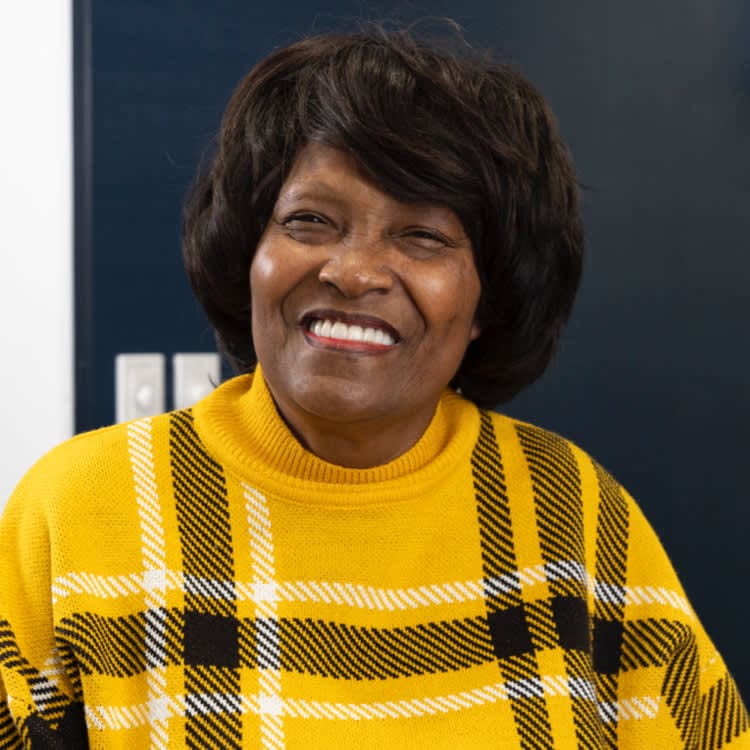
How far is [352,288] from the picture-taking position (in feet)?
3.72

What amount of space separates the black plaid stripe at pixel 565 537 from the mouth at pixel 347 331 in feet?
1.13

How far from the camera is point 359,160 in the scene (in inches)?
44.7

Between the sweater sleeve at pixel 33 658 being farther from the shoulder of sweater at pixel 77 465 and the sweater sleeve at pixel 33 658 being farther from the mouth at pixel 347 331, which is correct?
the mouth at pixel 347 331

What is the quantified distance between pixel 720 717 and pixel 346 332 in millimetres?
716

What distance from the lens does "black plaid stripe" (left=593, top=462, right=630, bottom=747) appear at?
1.37 metres

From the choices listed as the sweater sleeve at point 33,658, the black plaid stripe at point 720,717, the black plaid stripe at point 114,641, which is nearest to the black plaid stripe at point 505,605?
the black plaid stripe at point 720,717

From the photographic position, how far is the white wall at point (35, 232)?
190 cm

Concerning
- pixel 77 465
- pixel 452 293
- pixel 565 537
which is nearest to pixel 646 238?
pixel 565 537

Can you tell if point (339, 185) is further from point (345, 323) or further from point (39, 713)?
point (39, 713)

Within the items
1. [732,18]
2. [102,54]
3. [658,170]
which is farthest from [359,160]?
[732,18]

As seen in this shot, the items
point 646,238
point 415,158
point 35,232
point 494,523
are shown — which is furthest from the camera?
point 646,238

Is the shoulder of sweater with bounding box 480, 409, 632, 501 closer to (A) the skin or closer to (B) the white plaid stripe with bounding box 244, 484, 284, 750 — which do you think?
(A) the skin

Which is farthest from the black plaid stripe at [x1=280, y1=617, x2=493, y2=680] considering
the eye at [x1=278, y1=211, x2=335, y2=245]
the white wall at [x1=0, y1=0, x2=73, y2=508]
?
the white wall at [x1=0, y1=0, x2=73, y2=508]

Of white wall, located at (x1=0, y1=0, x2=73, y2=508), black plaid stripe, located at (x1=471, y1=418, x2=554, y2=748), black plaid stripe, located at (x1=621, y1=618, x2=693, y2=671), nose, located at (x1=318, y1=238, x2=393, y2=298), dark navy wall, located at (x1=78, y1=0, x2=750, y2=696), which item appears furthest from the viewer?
dark navy wall, located at (x1=78, y1=0, x2=750, y2=696)
